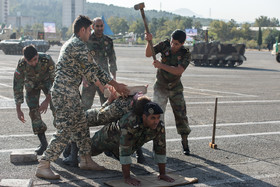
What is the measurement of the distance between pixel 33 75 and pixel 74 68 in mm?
1495

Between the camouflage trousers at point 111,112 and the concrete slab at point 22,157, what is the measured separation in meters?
0.97

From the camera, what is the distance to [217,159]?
808 cm

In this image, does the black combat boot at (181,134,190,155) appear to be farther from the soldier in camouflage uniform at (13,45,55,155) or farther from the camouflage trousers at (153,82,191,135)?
the soldier in camouflage uniform at (13,45,55,155)

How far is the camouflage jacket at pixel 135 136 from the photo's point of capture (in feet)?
21.0

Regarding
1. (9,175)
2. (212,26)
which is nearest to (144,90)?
(9,175)

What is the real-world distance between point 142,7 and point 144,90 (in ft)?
4.07

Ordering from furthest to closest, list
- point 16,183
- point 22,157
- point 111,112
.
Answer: point 22,157, point 111,112, point 16,183

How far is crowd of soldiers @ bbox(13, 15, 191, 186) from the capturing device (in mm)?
6496

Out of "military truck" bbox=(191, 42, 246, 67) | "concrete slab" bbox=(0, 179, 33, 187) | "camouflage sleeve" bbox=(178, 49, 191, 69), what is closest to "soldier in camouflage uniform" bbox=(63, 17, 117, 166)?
"camouflage sleeve" bbox=(178, 49, 191, 69)

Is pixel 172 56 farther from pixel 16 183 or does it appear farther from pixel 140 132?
pixel 16 183

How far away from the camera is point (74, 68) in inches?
262

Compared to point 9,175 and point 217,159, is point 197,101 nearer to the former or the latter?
point 217,159

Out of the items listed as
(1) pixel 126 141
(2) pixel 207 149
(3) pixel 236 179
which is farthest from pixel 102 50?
(3) pixel 236 179

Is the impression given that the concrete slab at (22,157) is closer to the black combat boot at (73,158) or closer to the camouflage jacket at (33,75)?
the black combat boot at (73,158)
